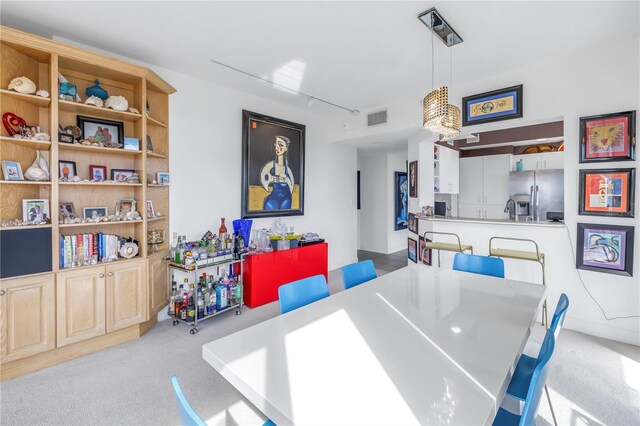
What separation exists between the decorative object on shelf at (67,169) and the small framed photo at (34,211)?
292 millimetres

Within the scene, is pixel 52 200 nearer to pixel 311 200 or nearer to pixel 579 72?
pixel 311 200

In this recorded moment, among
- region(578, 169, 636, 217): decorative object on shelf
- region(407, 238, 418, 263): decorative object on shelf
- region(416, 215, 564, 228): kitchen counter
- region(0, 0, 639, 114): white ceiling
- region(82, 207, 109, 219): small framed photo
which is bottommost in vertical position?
region(407, 238, 418, 263): decorative object on shelf

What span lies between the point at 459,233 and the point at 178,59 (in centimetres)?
406

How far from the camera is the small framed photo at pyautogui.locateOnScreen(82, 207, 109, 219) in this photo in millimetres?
2796

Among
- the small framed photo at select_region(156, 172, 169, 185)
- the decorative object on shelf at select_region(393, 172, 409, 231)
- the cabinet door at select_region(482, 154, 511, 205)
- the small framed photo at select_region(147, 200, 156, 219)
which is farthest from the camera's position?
the decorative object on shelf at select_region(393, 172, 409, 231)

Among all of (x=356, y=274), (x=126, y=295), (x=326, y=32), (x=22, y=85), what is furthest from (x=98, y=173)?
(x=356, y=274)

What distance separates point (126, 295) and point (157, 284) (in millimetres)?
387

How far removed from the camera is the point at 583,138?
297 centimetres

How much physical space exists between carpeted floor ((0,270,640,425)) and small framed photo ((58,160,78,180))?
1659 millimetres

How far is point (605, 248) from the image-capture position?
288cm

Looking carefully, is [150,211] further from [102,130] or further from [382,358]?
[382,358]

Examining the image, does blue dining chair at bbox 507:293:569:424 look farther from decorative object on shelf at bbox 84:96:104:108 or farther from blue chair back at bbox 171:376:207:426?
decorative object on shelf at bbox 84:96:104:108

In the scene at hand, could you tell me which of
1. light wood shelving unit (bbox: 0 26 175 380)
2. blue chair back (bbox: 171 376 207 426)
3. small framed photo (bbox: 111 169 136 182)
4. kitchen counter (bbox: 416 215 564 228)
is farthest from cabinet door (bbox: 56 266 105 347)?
kitchen counter (bbox: 416 215 564 228)

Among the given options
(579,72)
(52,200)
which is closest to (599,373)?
(579,72)
